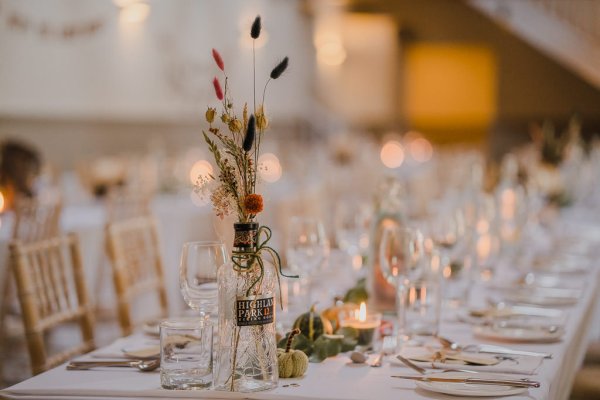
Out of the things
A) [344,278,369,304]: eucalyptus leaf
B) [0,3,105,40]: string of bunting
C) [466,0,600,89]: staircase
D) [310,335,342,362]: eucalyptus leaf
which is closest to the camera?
[310,335,342,362]: eucalyptus leaf

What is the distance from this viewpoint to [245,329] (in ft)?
5.34

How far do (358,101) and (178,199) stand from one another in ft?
38.0

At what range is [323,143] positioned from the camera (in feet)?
52.2

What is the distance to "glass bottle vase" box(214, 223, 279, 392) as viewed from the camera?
1.62 meters

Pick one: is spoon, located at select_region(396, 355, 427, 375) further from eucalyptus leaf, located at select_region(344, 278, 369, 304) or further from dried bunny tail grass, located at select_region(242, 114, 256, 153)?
dried bunny tail grass, located at select_region(242, 114, 256, 153)

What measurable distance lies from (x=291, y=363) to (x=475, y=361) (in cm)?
39

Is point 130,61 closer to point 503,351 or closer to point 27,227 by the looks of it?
point 27,227

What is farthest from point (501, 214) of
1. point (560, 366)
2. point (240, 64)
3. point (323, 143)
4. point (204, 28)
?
point (323, 143)

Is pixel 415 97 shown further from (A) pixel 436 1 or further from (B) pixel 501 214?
(B) pixel 501 214

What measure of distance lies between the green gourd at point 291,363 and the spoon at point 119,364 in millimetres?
273

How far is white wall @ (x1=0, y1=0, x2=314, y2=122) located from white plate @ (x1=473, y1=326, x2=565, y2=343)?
4719 millimetres

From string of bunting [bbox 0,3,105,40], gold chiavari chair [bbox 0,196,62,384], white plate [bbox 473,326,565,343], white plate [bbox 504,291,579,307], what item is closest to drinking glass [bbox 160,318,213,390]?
white plate [bbox 473,326,565,343]

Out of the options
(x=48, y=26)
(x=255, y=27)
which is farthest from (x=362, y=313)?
(x=48, y=26)

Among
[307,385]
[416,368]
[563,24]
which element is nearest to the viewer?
[307,385]
